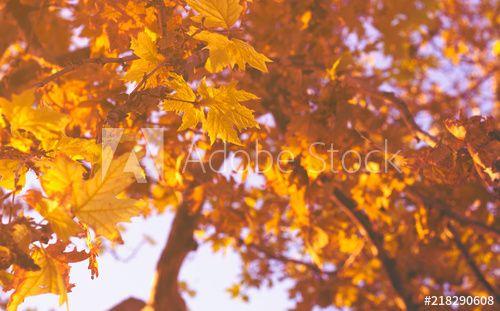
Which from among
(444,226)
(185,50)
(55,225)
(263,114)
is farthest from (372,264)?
(55,225)

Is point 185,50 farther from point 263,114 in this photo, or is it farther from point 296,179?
point 263,114

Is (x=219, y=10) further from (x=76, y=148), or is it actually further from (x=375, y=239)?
(x=375, y=239)

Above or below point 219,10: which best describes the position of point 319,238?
above

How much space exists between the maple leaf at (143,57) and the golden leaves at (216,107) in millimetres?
92

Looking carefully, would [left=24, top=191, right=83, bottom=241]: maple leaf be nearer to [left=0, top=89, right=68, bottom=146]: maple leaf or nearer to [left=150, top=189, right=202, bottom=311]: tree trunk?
[left=0, top=89, right=68, bottom=146]: maple leaf

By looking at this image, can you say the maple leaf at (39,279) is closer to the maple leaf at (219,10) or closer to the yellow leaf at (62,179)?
the yellow leaf at (62,179)

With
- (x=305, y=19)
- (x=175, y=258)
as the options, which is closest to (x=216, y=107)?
(x=305, y=19)

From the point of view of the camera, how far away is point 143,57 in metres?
1.57

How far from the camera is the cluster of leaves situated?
140 centimetres

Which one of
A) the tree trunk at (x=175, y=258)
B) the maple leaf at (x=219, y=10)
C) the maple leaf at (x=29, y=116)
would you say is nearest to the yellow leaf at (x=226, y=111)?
the maple leaf at (x=219, y=10)

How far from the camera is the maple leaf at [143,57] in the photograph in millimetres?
1569

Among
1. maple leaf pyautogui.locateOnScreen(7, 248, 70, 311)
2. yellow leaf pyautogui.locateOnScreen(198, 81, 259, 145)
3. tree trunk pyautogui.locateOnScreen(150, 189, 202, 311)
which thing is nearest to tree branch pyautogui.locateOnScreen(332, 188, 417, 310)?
tree trunk pyautogui.locateOnScreen(150, 189, 202, 311)

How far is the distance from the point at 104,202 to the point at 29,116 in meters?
0.29

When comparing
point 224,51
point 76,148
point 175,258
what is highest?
point 175,258
